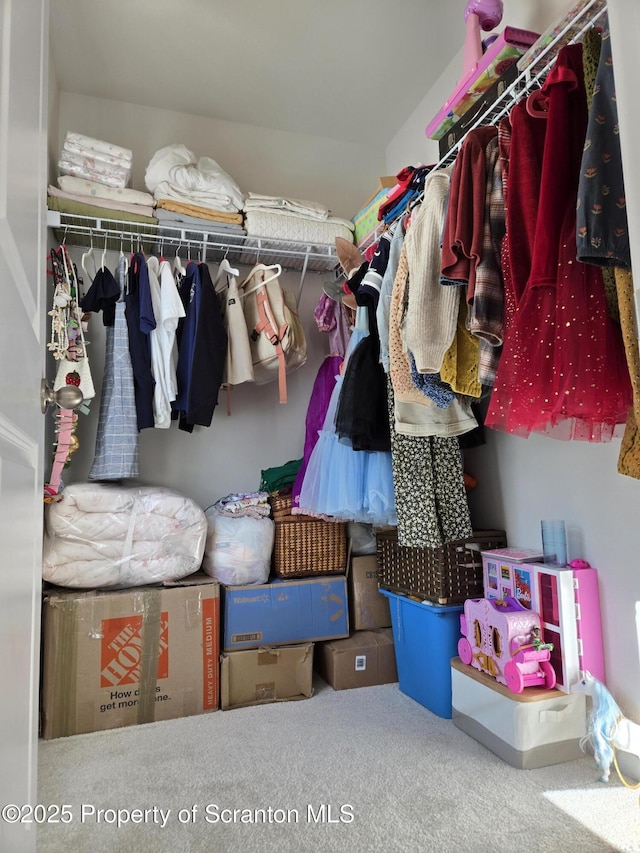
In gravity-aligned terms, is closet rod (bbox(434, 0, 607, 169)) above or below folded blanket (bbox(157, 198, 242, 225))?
below

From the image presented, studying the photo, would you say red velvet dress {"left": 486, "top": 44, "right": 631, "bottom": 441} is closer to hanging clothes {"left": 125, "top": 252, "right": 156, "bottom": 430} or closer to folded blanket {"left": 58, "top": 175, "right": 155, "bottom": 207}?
Result: hanging clothes {"left": 125, "top": 252, "right": 156, "bottom": 430}

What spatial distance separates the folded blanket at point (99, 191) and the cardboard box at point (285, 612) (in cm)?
180

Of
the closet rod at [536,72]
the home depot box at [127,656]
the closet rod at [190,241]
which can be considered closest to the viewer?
the closet rod at [536,72]

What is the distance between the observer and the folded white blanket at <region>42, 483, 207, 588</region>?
7.11 feet

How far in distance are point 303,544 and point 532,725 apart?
1180 mm

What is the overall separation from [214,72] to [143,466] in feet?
6.50

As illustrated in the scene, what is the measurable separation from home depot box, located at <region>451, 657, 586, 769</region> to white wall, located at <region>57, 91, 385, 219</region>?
2690mm

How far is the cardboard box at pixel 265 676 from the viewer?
7.42 feet

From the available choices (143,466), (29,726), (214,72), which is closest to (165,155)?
(214,72)

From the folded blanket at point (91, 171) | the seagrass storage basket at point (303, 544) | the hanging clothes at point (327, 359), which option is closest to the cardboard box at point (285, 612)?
the seagrass storage basket at point (303, 544)

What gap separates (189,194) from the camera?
264 centimetres

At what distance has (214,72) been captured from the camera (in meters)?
2.74

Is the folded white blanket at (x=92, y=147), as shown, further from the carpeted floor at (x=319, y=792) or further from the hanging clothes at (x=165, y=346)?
the carpeted floor at (x=319, y=792)

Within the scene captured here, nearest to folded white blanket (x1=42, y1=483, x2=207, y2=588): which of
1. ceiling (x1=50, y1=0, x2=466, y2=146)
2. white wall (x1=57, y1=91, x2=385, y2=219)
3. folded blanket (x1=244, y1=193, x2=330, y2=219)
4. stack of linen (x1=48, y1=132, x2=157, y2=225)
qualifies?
stack of linen (x1=48, y1=132, x2=157, y2=225)
